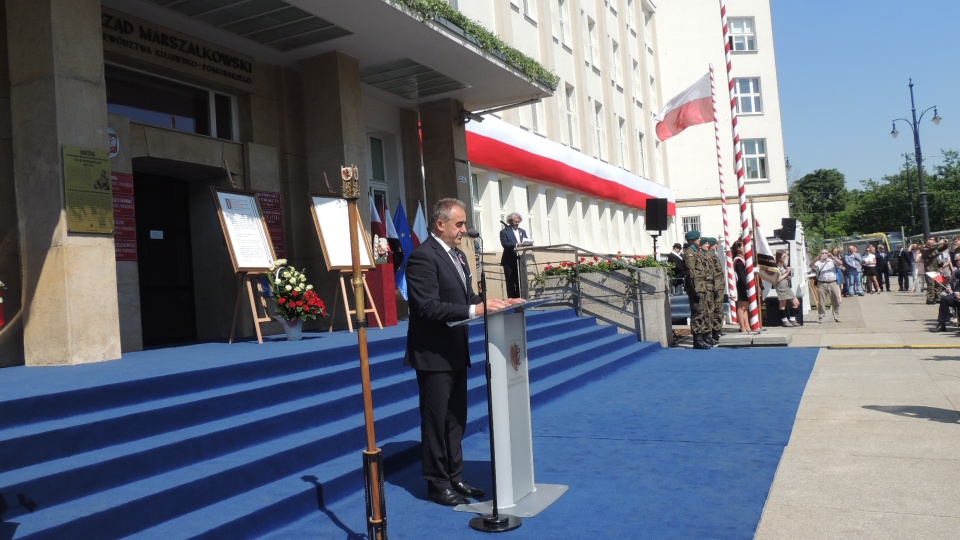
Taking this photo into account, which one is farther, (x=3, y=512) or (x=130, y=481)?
(x=130, y=481)

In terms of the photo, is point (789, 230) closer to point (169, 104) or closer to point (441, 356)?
point (169, 104)

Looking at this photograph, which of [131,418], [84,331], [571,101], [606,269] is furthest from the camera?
[571,101]

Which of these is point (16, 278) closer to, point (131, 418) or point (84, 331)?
point (84, 331)

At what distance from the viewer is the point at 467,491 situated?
17.6 feet

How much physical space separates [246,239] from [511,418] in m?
5.93

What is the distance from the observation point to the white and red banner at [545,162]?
18589 millimetres

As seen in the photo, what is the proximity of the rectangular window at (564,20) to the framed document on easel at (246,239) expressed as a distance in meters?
17.0

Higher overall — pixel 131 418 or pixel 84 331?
pixel 84 331

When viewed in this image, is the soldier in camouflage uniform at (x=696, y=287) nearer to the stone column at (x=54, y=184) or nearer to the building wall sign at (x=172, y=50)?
the building wall sign at (x=172, y=50)

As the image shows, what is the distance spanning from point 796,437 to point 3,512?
18.8 ft

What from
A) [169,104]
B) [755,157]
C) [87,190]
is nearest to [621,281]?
[169,104]

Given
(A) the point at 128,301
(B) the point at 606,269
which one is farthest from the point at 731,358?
(A) the point at 128,301

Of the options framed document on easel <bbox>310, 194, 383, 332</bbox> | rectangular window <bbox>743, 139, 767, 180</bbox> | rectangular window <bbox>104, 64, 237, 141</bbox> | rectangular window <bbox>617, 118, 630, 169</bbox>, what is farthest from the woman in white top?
rectangular window <bbox>104, 64, 237, 141</bbox>

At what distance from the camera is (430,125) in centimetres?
1539
